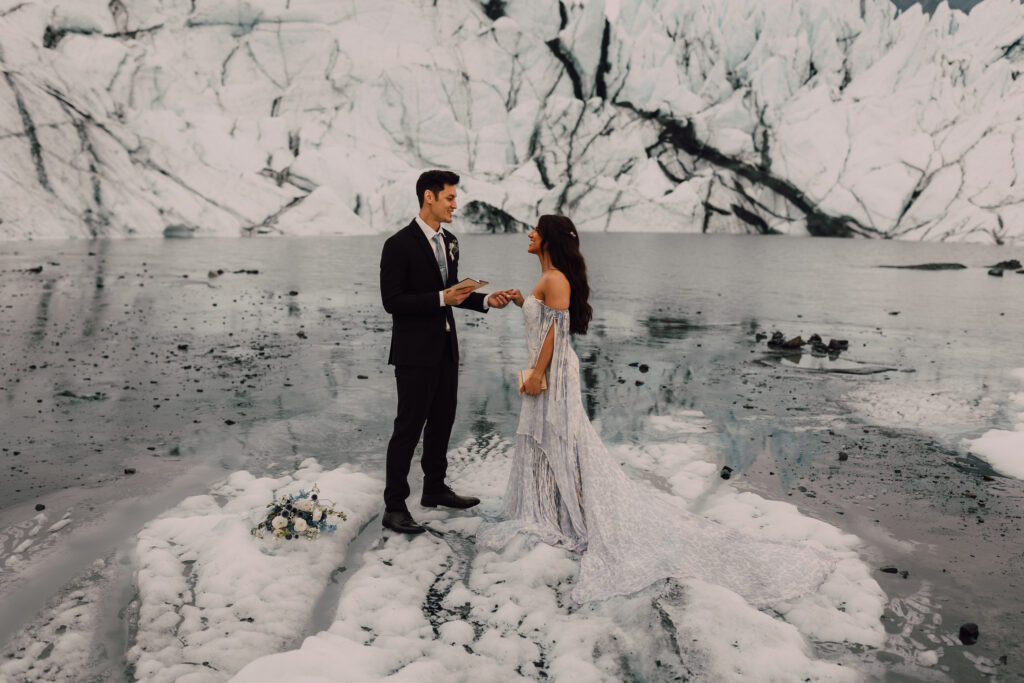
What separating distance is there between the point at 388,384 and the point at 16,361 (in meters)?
5.59

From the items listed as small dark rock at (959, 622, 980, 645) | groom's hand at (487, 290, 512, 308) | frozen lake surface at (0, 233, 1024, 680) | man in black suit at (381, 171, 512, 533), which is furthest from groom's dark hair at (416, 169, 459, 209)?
small dark rock at (959, 622, 980, 645)

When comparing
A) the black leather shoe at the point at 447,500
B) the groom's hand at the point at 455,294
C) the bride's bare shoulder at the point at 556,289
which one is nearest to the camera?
the groom's hand at the point at 455,294

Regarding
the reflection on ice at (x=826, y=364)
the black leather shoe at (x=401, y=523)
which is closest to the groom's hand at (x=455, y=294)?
the black leather shoe at (x=401, y=523)

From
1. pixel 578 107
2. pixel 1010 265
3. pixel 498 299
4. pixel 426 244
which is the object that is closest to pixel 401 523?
pixel 498 299

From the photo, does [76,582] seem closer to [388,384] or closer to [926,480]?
[388,384]

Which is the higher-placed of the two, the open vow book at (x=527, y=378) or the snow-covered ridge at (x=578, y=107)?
the snow-covered ridge at (x=578, y=107)

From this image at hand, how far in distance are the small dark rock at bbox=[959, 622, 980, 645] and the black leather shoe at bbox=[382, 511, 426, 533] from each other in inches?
130

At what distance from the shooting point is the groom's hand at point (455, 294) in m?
4.65

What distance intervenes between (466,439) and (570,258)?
3.20m

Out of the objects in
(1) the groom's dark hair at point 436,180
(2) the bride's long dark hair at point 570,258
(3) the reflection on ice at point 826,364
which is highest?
(1) the groom's dark hair at point 436,180

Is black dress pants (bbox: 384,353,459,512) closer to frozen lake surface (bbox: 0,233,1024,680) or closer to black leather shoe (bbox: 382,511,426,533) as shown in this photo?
black leather shoe (bbox: 382,511,426,533)

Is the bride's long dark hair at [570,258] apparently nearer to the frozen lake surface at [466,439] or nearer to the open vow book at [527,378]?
the open vow book at [527,378]

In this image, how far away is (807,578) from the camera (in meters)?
4.48

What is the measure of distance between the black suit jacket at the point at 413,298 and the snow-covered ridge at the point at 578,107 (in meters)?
46.0
